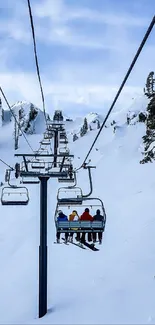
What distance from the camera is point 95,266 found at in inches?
706

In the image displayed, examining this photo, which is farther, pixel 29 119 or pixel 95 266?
pixel 29 119

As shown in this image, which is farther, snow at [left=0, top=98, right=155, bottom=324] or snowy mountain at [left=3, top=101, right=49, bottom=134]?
snowy mountain at [left=3, top=101, right=49, bottom=134]

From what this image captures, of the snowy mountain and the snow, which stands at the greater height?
the snowy mountain

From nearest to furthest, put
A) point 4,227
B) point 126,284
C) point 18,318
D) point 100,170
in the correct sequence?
1. point 18,318
2. point 126,284
3. point 4,227
4. point 100,170

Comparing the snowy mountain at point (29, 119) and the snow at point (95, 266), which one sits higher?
the snowy mountain at point (29, 119)

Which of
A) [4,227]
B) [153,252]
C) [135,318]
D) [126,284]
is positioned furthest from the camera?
→ [4,227]

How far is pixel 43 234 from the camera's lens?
13.5 meters

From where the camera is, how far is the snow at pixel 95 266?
41.5 feet

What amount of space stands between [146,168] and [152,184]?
234 inches

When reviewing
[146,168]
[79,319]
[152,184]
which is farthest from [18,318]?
[146,168]

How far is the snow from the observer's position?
12.6 m

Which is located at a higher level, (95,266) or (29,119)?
(29,119)

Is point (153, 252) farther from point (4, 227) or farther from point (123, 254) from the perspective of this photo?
point (4, 227)

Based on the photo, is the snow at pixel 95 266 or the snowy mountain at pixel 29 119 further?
the snowy mountain at pixel 29 119
